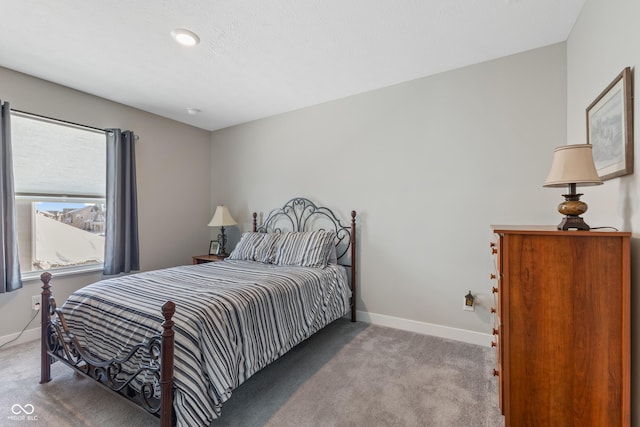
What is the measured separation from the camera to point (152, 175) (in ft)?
11.9

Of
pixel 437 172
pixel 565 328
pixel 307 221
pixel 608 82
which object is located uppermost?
pixel 608 82

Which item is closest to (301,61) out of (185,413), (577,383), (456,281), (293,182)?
(293,182)

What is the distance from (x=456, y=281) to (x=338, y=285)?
3.54ft

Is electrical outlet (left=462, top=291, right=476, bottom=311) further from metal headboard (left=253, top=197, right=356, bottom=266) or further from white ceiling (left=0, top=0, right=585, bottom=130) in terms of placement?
white ceiling (left=0, top=0, right=585, bottom=130)

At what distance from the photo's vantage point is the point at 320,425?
5.27 feet

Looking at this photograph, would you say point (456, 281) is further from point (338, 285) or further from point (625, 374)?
point (625, 374)

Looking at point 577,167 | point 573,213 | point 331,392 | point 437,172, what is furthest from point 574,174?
point 331,392

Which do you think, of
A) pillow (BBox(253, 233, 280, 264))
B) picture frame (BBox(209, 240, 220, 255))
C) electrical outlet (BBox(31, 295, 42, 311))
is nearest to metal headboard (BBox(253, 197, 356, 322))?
pillow (BBox(253, 233, 280, 264))

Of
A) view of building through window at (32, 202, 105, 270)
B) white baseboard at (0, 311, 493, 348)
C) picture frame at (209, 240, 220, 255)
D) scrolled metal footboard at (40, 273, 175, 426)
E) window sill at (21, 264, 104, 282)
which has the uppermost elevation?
view of building through window at (32, 202, 105, 270)

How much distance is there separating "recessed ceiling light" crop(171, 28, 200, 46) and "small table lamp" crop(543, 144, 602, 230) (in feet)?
7.79

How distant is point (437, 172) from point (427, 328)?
4.86 ft

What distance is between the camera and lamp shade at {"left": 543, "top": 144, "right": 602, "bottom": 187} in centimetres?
131

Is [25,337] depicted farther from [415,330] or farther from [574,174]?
[574,174]

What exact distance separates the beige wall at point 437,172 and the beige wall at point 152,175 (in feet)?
5.27
